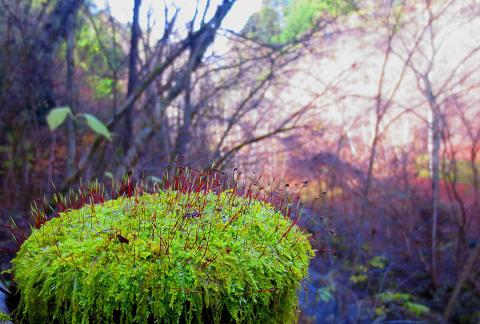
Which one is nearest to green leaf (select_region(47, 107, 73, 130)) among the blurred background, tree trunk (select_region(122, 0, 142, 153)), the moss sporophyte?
the blurred background

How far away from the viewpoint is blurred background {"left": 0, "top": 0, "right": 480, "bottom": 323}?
570cm

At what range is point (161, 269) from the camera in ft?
4.91

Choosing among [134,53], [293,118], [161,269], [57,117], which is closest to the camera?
[161,269]

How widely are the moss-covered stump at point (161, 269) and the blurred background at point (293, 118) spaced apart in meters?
1.99

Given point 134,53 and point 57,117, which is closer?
point 57,117

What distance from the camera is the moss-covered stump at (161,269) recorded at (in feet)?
4.81

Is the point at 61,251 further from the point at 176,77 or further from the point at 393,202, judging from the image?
the point at 393,202

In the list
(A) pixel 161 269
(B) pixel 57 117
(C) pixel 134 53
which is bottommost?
(A) pixel 161 269

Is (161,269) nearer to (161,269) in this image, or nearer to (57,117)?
(161,269)

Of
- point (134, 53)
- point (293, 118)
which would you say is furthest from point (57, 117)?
point (293, 118)

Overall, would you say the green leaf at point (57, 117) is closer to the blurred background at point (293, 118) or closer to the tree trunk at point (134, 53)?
the blurred background at point (293, 118)

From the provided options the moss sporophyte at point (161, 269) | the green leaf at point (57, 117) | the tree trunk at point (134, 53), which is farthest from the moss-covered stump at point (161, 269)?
the tree trunk at point (134, 53)

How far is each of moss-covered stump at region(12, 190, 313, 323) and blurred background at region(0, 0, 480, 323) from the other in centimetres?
199

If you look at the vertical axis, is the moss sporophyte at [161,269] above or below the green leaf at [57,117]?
below
